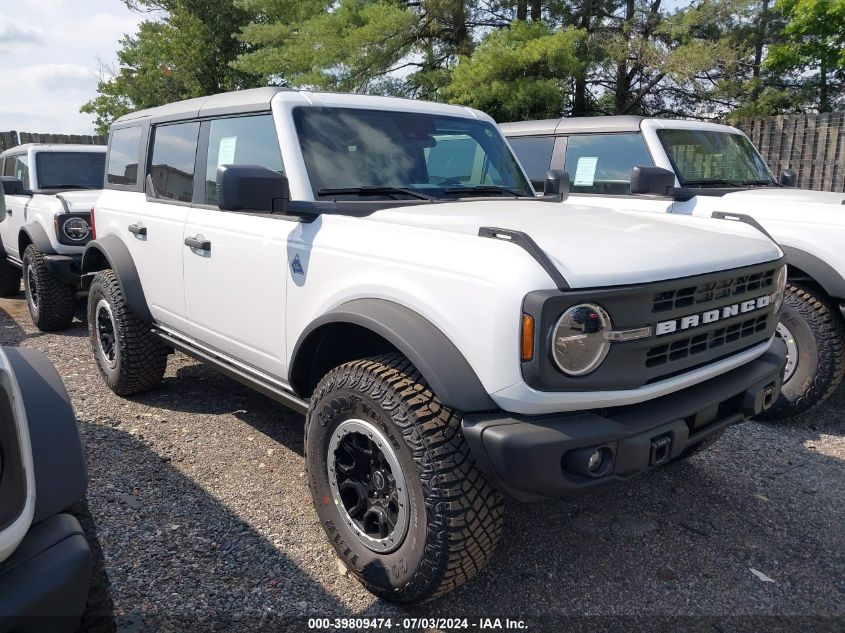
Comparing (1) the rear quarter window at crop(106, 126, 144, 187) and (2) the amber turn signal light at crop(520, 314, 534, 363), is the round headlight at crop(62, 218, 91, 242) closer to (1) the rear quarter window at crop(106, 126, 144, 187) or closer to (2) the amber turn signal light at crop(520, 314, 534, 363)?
(1) the rear quarter window at crop(106, 126, 144, 187)

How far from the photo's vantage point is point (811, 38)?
14039 millimetres

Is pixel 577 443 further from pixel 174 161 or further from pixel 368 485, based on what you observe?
pixel 174 161

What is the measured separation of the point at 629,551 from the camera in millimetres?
2916

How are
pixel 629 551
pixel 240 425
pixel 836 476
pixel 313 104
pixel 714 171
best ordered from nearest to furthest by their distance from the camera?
pixel 629 551 → pixel 313 104 → pixel 836 476 → pixel 240 425 → pixel 714 171

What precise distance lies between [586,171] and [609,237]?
139 inches

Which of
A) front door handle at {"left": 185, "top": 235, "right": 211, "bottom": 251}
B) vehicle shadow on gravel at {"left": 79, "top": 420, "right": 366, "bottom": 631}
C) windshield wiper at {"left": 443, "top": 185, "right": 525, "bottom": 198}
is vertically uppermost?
→ windshield wiper at {"left": 443, "top": 185, "right": 525, "bottom": 198}

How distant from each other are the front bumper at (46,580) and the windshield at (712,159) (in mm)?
5038

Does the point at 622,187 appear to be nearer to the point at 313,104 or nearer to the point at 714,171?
the point at 714,171

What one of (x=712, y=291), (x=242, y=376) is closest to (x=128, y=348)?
(x=242, y=376)

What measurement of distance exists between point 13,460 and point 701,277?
7.24 feet

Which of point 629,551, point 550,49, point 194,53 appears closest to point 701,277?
point 629,551

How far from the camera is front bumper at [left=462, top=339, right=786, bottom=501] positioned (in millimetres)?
2021

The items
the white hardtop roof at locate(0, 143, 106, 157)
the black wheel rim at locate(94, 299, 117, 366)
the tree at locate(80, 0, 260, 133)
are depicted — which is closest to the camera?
the black wheel rim at locate(94, 299, 117, 366)

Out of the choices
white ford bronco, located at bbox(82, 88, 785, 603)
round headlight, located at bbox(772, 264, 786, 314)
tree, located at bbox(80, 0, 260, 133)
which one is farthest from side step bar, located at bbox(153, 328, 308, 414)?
tree, located at bbox(80, 0, 260, 133)
